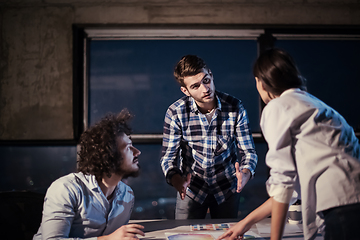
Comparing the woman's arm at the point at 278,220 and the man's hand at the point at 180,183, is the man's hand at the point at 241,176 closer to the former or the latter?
the man's hand at the point at 180,183

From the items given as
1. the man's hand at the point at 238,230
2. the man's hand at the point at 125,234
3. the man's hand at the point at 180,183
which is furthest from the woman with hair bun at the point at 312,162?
the man's hand at the point at 180,183

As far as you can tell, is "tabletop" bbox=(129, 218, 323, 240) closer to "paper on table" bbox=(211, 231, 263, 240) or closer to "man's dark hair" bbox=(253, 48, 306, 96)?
"paper on table" bbox=(211, 231, 263, 240)

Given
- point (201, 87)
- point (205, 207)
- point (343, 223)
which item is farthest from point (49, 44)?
point (343, 223)

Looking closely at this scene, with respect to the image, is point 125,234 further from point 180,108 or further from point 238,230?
point 180,108

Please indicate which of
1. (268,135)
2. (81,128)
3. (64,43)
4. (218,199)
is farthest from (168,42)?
(268,135)

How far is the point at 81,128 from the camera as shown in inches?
128

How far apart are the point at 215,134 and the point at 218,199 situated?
0.44 metres

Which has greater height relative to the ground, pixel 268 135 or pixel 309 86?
pixel 309 86

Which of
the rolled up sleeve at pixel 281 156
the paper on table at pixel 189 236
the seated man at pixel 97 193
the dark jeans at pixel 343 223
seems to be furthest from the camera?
the paper on table at pixel 189 236

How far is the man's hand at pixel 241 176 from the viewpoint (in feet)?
5.92

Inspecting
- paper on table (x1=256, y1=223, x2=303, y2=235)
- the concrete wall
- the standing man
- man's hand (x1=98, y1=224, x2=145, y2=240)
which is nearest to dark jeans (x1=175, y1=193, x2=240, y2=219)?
the standing man

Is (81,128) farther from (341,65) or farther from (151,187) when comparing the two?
(341,65)

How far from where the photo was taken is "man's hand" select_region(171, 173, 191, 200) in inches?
72.5

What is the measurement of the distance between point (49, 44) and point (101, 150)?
84.8 inches
